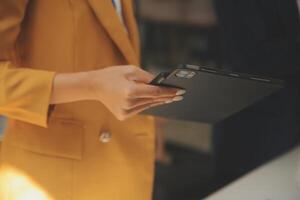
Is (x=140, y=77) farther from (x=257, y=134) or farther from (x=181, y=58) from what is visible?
(x=181, y=58)

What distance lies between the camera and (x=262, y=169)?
110cm

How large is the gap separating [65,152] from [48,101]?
94 millimetres

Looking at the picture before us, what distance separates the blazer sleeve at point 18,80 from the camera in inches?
27.2

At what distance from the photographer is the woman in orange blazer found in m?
0.69

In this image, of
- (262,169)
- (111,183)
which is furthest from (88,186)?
(262,169)

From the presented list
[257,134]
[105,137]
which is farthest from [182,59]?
[105,137]

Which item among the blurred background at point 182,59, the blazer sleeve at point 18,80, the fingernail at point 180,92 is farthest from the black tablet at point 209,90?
the blurred background at point 182,59

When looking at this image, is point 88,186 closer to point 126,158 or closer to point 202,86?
point 126,158

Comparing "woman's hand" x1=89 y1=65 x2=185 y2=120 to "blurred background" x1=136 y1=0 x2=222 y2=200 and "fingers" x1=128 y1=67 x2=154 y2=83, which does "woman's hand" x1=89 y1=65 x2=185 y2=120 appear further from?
"blurred background" x1=136 y1=0 x2=222 y2=200

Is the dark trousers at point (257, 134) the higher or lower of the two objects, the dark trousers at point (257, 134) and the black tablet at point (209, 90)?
the lower

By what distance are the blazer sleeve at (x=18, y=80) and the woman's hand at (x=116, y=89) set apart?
16mm

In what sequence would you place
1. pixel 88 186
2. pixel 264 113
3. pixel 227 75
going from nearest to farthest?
pixel 227 75, pixel 88 186, pixel 264 113

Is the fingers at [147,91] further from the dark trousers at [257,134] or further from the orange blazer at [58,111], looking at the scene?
the dark trousers at [257,134]

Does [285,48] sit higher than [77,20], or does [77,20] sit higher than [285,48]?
[77,20]
